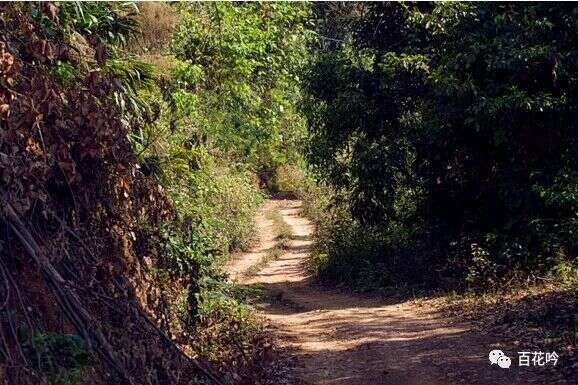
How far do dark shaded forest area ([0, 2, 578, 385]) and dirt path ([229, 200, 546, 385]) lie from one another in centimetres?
49

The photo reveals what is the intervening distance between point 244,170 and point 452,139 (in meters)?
10.9

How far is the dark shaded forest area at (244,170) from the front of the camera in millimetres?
6523

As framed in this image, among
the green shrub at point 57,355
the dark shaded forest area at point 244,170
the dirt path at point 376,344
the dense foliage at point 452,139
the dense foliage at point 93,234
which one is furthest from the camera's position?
the dense foliage at point 452,139

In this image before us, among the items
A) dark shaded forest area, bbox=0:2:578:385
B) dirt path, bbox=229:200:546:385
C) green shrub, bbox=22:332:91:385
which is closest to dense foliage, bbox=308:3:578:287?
dark shaded forest area, bbox=0:2:578:385

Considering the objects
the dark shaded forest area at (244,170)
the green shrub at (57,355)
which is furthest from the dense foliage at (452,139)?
the green shrub at (57,355)

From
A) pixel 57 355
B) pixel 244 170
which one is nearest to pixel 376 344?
pixel 57 355

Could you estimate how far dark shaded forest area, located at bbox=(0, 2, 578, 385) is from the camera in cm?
652

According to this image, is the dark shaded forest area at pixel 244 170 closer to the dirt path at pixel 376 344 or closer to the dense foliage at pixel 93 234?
the dense foliage at pixel 93 234

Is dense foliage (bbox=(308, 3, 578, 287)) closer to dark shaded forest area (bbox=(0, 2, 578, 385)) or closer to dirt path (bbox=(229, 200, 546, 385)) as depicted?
dark shaded forest area (bbox=(0, 2, 578, 385))

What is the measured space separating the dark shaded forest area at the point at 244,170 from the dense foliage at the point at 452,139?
0.04 m

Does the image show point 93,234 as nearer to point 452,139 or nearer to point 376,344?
point 376,344

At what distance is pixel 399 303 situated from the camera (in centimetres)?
1458

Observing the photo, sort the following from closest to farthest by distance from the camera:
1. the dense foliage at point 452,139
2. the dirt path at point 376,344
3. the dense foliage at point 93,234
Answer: the dense foliage at point 93,234 → the dirt path at point 376,344 → the dense foliage at point 452,139

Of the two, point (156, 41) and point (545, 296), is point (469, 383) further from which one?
point (156, 41)
